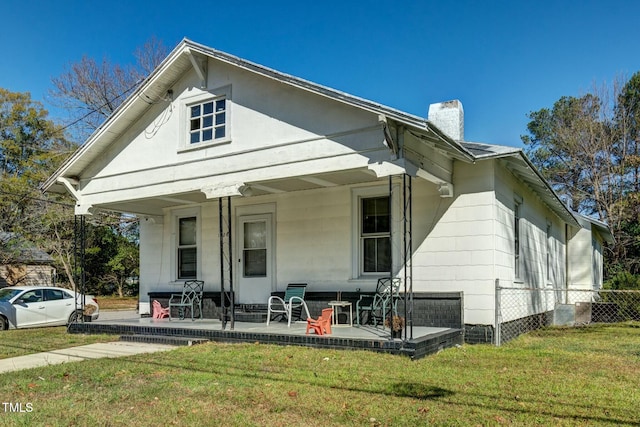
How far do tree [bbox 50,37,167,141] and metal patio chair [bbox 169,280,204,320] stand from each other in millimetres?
17470

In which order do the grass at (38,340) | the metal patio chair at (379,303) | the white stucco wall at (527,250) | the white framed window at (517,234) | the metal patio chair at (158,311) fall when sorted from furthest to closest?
the metal patio chair at (158,311) → the white framed window at (517,234) → the white stucco wall at (527,250) → the metal patio chair at (379,303) → the grass at (38,340)

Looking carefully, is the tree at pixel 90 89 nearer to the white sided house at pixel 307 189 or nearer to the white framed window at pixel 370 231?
the white sided house at pixel 307 189

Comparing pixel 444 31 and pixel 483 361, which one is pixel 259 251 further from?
pixel 444 31

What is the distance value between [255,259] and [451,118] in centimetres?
542

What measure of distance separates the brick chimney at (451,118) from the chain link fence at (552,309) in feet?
11.9

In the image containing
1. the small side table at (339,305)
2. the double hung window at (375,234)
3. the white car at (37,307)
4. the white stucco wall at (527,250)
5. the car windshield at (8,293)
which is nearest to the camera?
the small side table at (339,305)

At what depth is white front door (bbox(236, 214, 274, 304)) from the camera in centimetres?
1193

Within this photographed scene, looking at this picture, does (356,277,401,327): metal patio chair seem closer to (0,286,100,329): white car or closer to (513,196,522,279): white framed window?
(513,196,522,279): white framed window

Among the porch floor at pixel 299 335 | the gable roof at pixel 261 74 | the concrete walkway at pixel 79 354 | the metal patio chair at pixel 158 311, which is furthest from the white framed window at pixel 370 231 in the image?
the metal patio chair at pixel 158 311

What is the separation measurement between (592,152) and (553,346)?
21.5 m

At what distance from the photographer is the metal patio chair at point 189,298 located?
40.2 ft

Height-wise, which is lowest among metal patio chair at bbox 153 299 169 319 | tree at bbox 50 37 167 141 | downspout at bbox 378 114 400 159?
metal patio chair at bbox 153 299 169 319

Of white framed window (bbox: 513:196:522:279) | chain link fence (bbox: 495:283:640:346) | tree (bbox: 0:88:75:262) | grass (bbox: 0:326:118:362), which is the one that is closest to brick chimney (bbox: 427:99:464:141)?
white framed window (bbox: 513:196:522:279)

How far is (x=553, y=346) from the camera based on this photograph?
9352 mm
